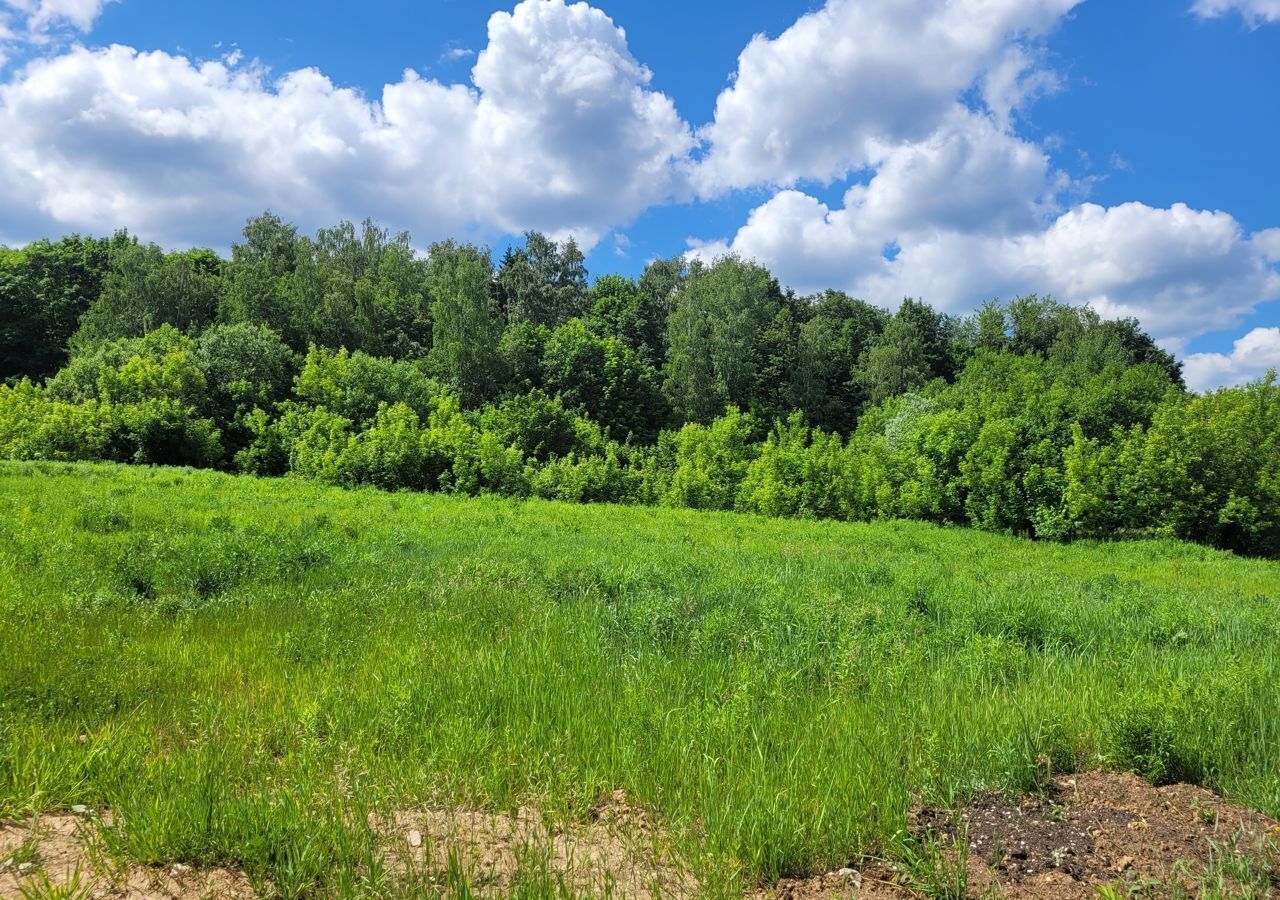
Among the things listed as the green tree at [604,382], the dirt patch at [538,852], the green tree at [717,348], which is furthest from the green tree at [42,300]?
the dirt patch at [538,852]

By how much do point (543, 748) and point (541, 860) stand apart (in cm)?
126

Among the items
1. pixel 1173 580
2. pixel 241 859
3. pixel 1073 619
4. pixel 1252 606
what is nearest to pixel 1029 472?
pixel 1173 580

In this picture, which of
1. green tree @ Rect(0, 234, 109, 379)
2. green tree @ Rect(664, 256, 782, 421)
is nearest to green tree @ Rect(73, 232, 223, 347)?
green tree @ Rect(0, 234, 109, 379)

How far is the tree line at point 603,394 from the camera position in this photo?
31.5m

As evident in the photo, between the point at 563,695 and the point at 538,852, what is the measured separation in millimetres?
1977

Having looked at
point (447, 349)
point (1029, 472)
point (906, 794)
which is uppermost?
point (447, 349)

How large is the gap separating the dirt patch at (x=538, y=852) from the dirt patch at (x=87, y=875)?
87 cm

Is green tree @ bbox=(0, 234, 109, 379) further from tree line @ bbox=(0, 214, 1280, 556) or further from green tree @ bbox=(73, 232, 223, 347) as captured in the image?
green tree @ bbox=(73, 232, 223, 347)

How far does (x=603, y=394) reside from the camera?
189ft

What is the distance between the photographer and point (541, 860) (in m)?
3.62

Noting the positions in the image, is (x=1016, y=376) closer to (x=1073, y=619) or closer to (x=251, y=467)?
(x=1073, y=619)

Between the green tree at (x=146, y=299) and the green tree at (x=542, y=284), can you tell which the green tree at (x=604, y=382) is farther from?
the green tree at (x=146, y=299)

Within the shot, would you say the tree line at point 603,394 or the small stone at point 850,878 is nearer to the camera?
the small stone at point 850,878

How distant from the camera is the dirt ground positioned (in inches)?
133
